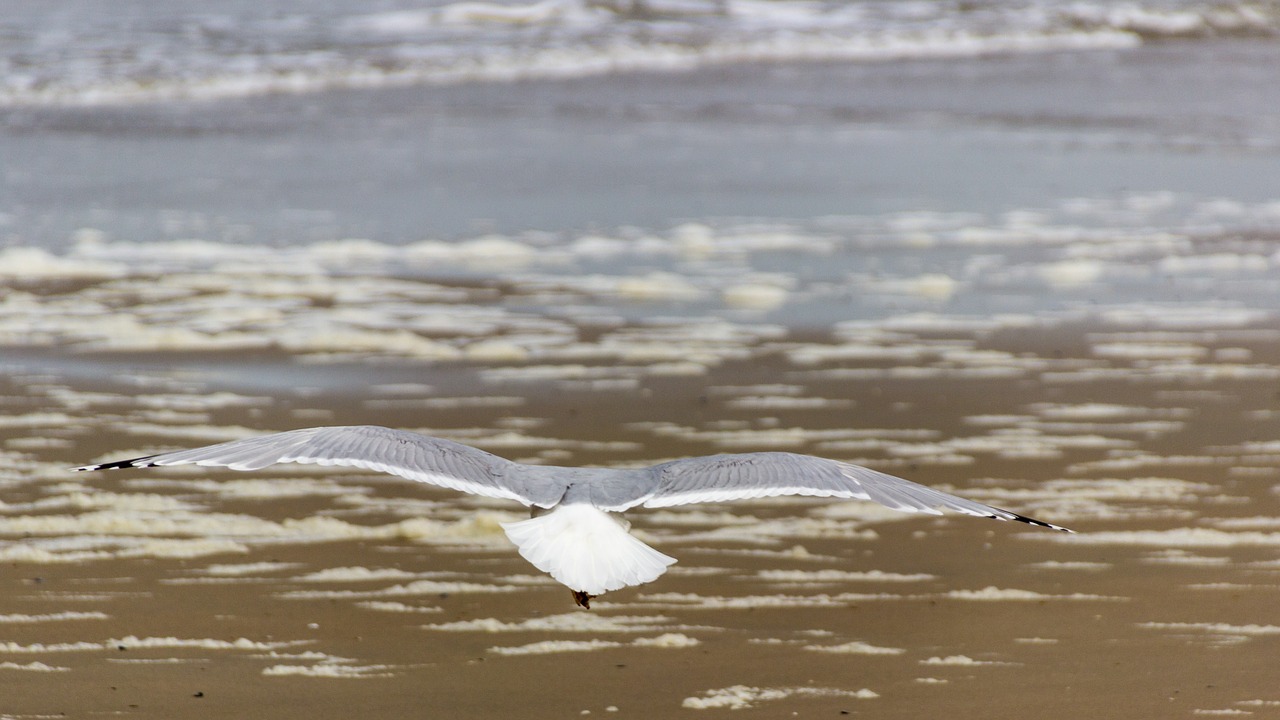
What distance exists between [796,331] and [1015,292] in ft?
4.98

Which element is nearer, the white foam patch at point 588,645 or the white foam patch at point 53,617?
the white foam patch at point 588,645

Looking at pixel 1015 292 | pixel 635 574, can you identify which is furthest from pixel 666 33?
pixel 635 574

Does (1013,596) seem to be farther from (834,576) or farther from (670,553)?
(670,553)

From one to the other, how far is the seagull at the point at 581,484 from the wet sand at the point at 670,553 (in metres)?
0.60

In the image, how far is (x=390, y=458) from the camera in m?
4.13

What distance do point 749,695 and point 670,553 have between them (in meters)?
1.02

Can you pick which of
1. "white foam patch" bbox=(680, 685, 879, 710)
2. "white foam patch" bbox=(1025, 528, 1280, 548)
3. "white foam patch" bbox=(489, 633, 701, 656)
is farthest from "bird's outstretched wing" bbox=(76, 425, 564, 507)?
"white foam patch" bbox=(1025, 528, 1280, 548)

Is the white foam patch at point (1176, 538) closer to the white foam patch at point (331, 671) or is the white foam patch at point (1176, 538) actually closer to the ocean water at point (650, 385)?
the ocean water at point (650, 385)

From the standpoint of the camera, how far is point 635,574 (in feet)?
12.5

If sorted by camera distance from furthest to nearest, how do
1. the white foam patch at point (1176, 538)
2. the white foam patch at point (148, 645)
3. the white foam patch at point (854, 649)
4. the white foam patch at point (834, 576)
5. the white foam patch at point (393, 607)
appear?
1. the white foam patch at point (1176, 538)
2. the white foam patch at point (834, 576)
3. the white foam patch at point (393, 607)
4. the white foam patch at point (854, 649)
5. the white foam patch at point (148, 645)

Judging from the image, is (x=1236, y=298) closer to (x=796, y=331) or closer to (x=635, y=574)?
(x=796, y=331)

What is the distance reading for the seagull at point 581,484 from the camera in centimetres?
386

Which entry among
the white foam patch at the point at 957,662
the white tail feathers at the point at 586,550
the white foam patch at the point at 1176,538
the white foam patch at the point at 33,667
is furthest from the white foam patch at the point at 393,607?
the white foam patch at the point at 1176,538

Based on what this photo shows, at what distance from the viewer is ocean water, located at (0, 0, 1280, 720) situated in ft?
15.1
